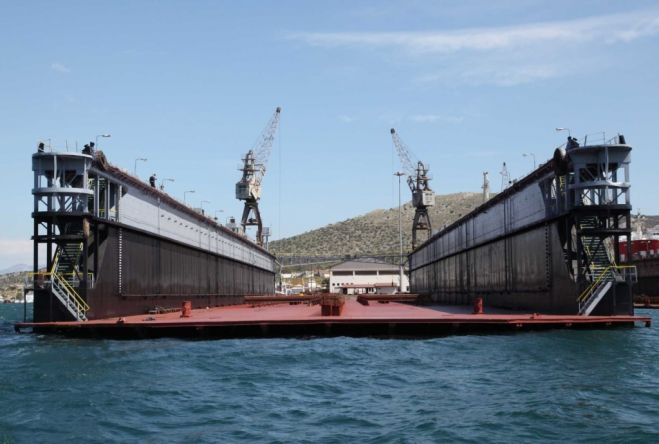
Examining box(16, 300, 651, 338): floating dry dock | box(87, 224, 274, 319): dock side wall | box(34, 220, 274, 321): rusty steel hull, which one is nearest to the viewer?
box(16, 300, 651, 338): floating dry dock

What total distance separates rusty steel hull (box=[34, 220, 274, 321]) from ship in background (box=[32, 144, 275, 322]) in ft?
0.19

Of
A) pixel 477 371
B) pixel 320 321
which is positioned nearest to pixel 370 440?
pixel 477 371

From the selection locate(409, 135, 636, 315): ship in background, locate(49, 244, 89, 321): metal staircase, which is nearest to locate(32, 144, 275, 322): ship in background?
locate(49, 244, 89, 321): metal staircase

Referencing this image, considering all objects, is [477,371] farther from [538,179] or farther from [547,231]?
[538,179]

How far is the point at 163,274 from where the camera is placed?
55.0m

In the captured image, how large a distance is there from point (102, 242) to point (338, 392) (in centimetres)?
2529

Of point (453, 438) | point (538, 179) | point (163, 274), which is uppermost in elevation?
point (538, 179)

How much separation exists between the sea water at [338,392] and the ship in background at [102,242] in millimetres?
6098

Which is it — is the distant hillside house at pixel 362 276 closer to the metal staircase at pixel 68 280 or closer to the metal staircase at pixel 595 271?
the metal staircase at pixel 595 271

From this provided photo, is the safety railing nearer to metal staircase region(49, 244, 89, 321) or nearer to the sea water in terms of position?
metal staircase region(49, 244, 89, 321)

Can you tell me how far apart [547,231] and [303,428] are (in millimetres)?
30758

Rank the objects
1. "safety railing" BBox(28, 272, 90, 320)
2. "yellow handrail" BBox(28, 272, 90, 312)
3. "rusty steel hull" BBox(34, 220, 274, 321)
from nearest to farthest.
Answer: "safety railing" BBox(28, 272, 90, 320)
"yellow handrail" BBox(28, 272, 90, 312)
"rusty steel hull" BBox(34, 220, 274, 321)

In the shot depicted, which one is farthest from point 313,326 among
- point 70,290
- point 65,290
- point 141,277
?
point 141,277

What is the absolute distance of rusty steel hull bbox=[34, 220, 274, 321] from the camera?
41.5m
